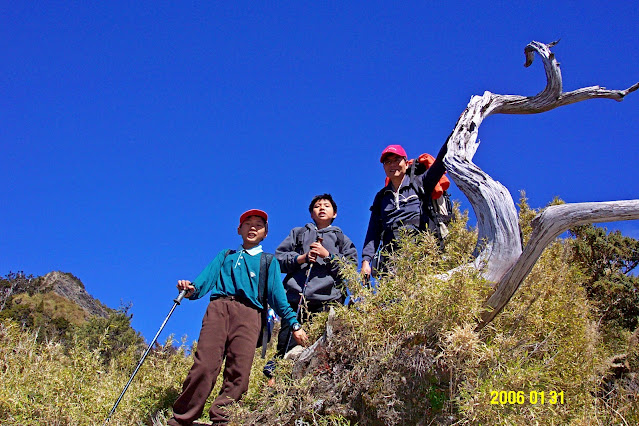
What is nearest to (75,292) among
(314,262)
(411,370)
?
(314,262)

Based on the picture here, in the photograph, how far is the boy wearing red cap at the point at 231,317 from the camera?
4.50 meters

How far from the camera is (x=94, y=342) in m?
11.3

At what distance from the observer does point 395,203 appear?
17.3 ft

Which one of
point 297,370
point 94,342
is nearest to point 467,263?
point 297,370

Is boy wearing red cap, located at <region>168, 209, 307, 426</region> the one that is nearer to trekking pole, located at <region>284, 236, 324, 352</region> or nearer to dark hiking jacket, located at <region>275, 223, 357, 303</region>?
trekking pole, located at <region>284, 236, 324, 352</region>

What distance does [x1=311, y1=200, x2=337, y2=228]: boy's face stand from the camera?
232 inches

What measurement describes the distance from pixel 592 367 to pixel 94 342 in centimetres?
1015

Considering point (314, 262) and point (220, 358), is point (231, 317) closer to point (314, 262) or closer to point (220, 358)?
point (220, 358)

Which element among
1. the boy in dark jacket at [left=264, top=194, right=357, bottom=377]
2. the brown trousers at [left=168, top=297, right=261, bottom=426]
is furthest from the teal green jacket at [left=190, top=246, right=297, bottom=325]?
the boy in dark jacket at [left=264, top=194, right=357, bottom=377]

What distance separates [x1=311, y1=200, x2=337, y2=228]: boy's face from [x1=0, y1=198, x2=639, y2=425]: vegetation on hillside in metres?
1.56

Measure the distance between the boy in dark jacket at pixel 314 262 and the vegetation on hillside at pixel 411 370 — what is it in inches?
23.9

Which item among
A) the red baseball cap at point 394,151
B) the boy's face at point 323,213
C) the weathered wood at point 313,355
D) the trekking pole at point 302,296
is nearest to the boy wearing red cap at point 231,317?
the trekking pole at point 302,296

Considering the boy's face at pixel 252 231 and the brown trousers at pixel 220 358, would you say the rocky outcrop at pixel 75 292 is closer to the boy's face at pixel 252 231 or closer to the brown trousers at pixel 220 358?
the boy's face at pixel 252 231

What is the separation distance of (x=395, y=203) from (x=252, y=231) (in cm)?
159
